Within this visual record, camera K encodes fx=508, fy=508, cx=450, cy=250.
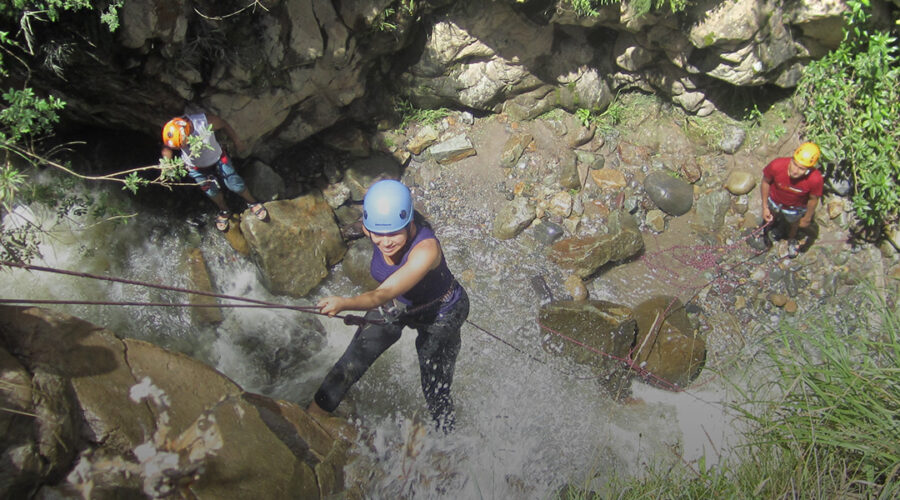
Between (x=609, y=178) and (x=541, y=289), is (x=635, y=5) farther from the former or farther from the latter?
(x=541, y=289)

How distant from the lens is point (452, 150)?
6410 millimetres

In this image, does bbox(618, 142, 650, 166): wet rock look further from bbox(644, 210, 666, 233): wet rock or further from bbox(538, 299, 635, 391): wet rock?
bbox(538, 299, 635, 391): wet rock

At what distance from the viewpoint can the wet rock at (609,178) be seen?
6328 millimetres

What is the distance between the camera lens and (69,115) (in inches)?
188

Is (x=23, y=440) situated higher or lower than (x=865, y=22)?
lower

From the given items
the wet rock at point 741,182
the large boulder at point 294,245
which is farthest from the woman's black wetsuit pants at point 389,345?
the wet rock at point 741,182

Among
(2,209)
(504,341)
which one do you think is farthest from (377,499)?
(2,209)

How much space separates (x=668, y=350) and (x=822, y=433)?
2.30 meters

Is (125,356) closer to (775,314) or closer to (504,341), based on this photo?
(504,341)

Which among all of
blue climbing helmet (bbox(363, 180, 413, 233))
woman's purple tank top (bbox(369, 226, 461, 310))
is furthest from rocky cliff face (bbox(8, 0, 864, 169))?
woman's purple tank top (bbox(369, 226, 461, 310))

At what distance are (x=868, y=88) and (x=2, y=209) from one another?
841 centimetres

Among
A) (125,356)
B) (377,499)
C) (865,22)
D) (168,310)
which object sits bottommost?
(377,499)

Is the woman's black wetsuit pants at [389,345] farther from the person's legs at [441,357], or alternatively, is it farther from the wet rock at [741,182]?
the wet rock at [741,182]

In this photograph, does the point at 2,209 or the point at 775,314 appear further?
the point at 775,314
